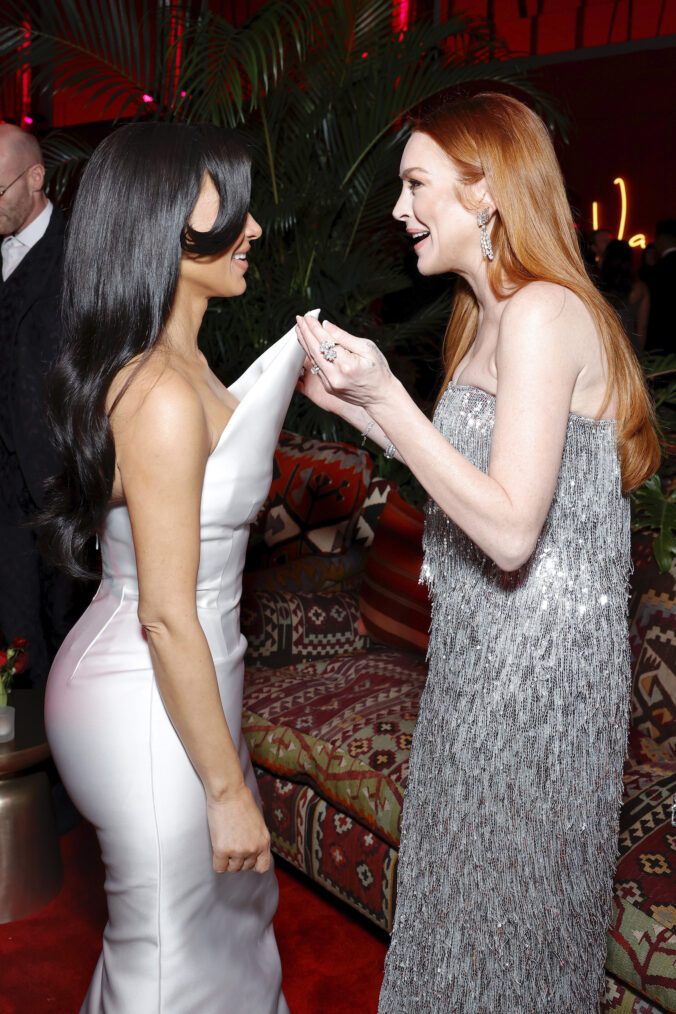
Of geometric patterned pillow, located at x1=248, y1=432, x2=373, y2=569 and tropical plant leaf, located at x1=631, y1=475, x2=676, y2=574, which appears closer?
tropical plant leaf, located at x1=631, y1=475, x2=676, y2=574

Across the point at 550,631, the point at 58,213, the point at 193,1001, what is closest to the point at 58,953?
the point at 193,1001

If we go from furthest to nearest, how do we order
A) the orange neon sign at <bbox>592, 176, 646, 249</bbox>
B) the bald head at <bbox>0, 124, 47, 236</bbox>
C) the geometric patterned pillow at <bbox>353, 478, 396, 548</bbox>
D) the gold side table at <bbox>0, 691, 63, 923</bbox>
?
the orange neon sign at <bbox>592, 176, 646, 249</bbox>
the geometric patterned pillow at <bbox>353, 478, 396, 548</bbox>
the bald head at <bbox>0, 124, 47, 236</bbox>
the gold side table at <bbox>0, 691, 63, 923</bbox>

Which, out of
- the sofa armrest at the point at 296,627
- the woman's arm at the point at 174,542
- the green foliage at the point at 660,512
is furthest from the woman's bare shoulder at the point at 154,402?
the sofa armrest at the point at 296,627

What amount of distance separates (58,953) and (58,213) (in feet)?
6.90

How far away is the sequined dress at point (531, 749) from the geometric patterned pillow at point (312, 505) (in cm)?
171

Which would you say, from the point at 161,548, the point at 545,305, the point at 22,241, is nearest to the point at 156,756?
the point at 161,548

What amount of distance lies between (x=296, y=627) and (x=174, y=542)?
1.78 metres

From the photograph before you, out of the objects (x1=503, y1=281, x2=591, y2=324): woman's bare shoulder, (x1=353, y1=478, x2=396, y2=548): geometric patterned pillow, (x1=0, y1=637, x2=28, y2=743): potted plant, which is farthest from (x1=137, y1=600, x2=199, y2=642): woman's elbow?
(x1=353, y1=478, x2=396, y2=548): geometric patterned pillow

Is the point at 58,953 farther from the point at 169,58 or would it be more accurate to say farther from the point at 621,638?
the point at 169,58

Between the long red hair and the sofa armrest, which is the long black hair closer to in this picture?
the long red hair

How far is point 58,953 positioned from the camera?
7.82 ft

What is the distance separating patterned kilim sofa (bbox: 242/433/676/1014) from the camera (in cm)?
Result: 185

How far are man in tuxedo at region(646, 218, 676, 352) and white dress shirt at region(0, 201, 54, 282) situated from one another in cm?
402

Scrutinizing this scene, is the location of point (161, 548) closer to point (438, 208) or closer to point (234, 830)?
point (234, 830)
